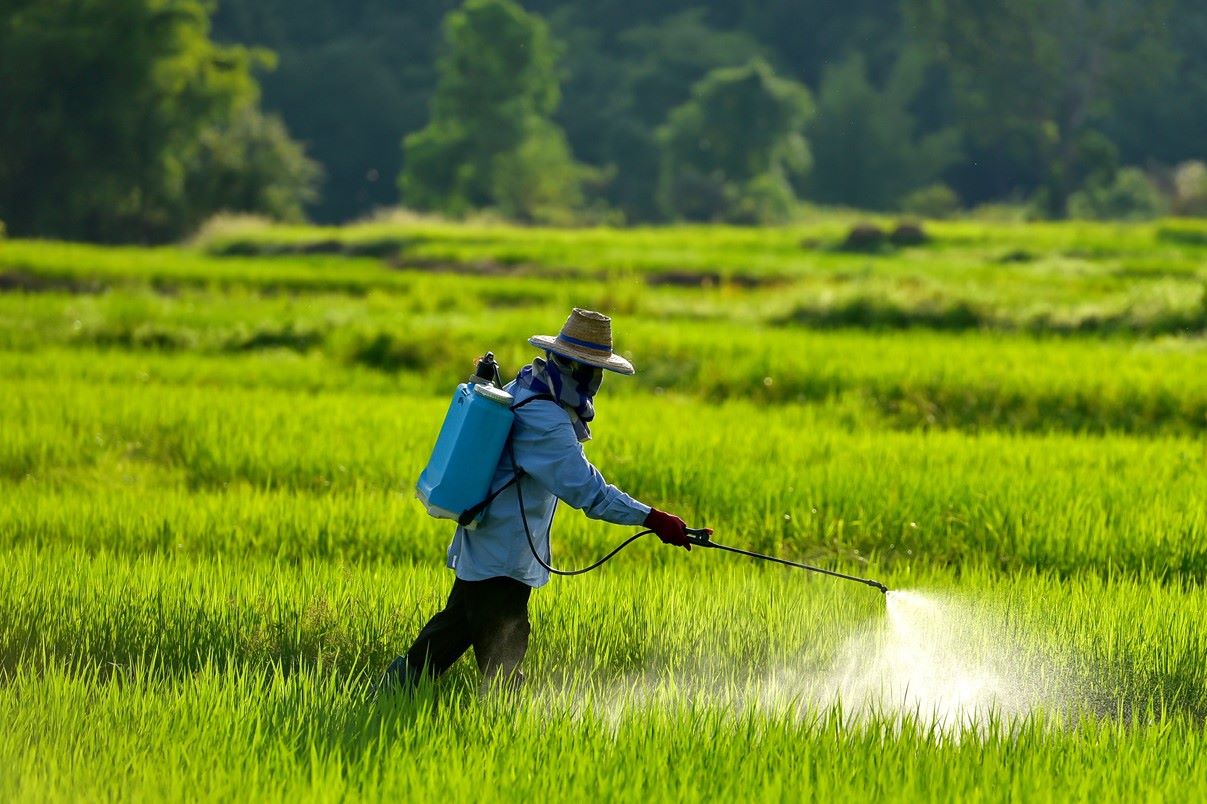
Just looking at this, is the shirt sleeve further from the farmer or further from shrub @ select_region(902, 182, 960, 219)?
shrub @ select_region(902, 182, 960, 219)

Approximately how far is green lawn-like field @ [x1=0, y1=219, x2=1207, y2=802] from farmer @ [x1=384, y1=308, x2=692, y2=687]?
164mm

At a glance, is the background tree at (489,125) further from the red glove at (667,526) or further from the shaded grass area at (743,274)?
the red glove at (667,526)

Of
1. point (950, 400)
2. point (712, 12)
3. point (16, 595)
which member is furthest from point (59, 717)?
point (712, 12)

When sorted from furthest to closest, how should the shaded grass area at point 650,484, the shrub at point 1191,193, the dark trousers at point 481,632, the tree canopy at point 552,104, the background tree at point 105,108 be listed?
the shrub at point 1191,193
the tree canopy at point 552,104
the background tree at point 105,108
the shaded grass area at point 650,484
the dark trousers at point 481,632

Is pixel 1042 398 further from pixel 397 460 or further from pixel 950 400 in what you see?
pixel 397 460

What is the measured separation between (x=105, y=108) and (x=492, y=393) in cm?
3905

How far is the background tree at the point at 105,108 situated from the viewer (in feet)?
131

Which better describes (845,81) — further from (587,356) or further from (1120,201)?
(587,356)

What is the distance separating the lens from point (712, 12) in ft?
218

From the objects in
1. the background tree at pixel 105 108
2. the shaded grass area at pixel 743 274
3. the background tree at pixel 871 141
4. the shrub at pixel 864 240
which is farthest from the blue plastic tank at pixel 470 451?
the background tree at pixel 871 141

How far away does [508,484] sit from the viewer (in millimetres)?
4391

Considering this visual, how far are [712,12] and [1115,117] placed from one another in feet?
56.6

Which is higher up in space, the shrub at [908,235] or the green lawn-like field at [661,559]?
the shrub at [908,235]

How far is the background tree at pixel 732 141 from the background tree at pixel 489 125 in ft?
15.3
